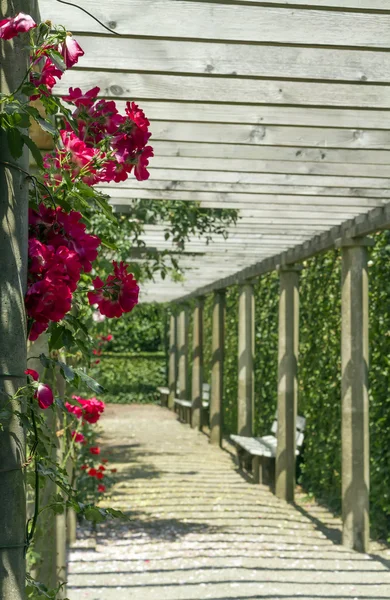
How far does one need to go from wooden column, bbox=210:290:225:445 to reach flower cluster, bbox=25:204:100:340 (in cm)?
1193

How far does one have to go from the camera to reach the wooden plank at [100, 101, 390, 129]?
4414 millimetres

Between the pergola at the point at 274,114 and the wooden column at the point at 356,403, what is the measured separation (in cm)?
1

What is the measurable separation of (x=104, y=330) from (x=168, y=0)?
11.4ft

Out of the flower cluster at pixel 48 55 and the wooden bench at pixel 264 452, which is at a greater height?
the flower cluster at pixel 48 55

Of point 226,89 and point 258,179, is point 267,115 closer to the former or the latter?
point 226,89

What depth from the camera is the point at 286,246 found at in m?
8.98

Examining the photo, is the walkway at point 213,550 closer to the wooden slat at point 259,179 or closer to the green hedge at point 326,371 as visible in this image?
the green hedge at point 326,371

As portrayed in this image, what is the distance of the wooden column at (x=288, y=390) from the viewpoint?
30.1 ft

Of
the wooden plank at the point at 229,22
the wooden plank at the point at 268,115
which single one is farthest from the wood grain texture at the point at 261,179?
the wooden plank at the point at 229,22

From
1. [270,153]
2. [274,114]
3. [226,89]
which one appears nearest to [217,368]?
[270,153]

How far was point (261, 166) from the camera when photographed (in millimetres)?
5395

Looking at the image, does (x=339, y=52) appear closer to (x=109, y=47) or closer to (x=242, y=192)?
(x=109, y=47)

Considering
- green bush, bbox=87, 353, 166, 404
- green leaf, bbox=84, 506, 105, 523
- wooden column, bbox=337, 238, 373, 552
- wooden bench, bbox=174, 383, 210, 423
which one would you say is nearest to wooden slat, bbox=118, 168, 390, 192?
wooden column, bbox=337, 238, 373, 552

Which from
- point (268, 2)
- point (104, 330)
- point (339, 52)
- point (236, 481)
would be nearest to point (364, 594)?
point (104, 330)
